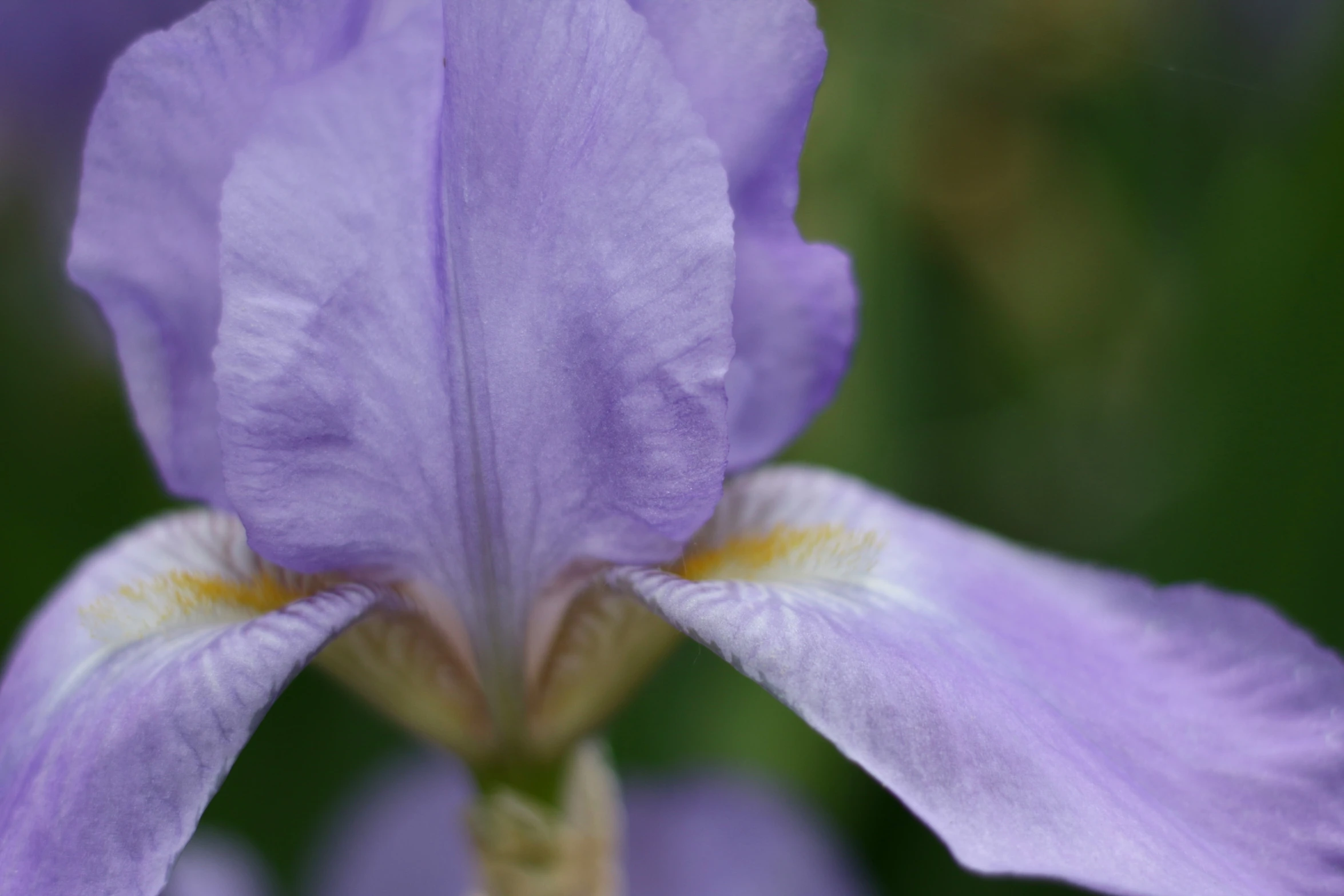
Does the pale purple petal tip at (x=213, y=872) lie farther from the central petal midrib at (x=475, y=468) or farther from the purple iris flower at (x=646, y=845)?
the central petal midrib at (x=475, y=468)

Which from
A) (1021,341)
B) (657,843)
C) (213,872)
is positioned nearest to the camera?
(213,872)

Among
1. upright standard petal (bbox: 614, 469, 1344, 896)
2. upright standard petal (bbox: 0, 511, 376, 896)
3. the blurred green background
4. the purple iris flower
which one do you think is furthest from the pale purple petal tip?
upright standard petal (bbox: 614, 469, 1344, 896)

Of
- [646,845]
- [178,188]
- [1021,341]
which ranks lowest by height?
[646,845]

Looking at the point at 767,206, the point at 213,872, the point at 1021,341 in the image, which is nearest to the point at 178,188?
the point at 767,206

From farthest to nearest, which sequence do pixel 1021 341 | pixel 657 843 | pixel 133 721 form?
pixel 1021 341
pixel 657 843
pixel 133 721

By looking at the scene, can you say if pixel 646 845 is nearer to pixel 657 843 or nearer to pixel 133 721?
pixel 657 843
